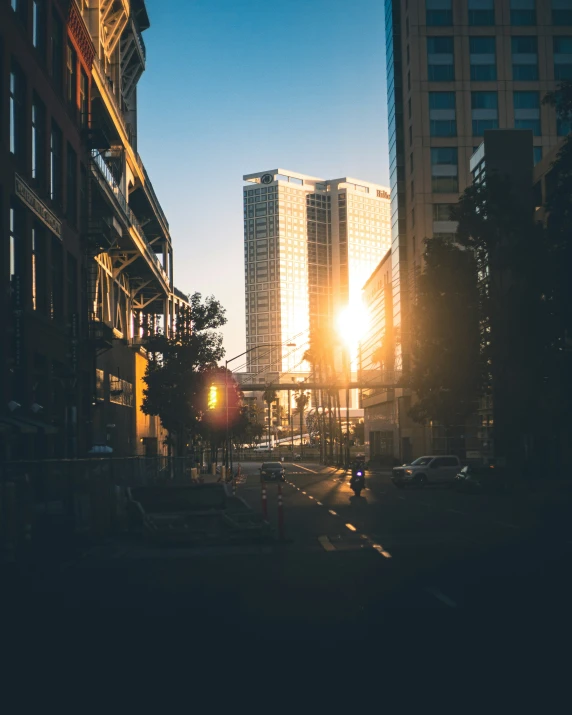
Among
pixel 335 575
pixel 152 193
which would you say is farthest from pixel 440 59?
pixel 335 575

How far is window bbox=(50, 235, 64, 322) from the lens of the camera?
136 feet

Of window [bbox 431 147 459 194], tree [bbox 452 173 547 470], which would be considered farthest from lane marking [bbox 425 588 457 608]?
window [bbox 431 147 459 194]

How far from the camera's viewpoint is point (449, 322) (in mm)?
48156

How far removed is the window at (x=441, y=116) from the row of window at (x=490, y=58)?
1.78 meters

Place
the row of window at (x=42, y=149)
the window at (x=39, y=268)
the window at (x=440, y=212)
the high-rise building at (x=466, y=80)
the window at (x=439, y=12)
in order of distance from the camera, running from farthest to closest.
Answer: the window at (x=439, y=12), the high-rise building at (x=466, y=80), the window at (x=440, y=212), the window at (x=39, y=268), the row of window at (x=42, y=149)

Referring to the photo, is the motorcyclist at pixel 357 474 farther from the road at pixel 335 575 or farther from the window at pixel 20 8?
the window at pixel 20 8

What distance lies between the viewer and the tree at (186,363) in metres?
65.4

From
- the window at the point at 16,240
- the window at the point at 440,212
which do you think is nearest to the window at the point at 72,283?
the window at the point at 16,240

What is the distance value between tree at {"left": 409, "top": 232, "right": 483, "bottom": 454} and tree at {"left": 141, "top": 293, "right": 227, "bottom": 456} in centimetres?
1993

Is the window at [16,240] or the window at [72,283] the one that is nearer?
the window at [16,240]

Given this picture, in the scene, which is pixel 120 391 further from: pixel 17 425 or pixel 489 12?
pixel 489 12

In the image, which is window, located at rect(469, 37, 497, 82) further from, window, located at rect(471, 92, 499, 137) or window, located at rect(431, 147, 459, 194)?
window, located at rect(431, 147, 459, 194)

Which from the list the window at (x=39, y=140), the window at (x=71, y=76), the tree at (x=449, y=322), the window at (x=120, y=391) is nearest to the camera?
the window at (x=39, y=140)

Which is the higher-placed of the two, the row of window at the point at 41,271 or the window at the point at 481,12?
the window at the point at 481,12
